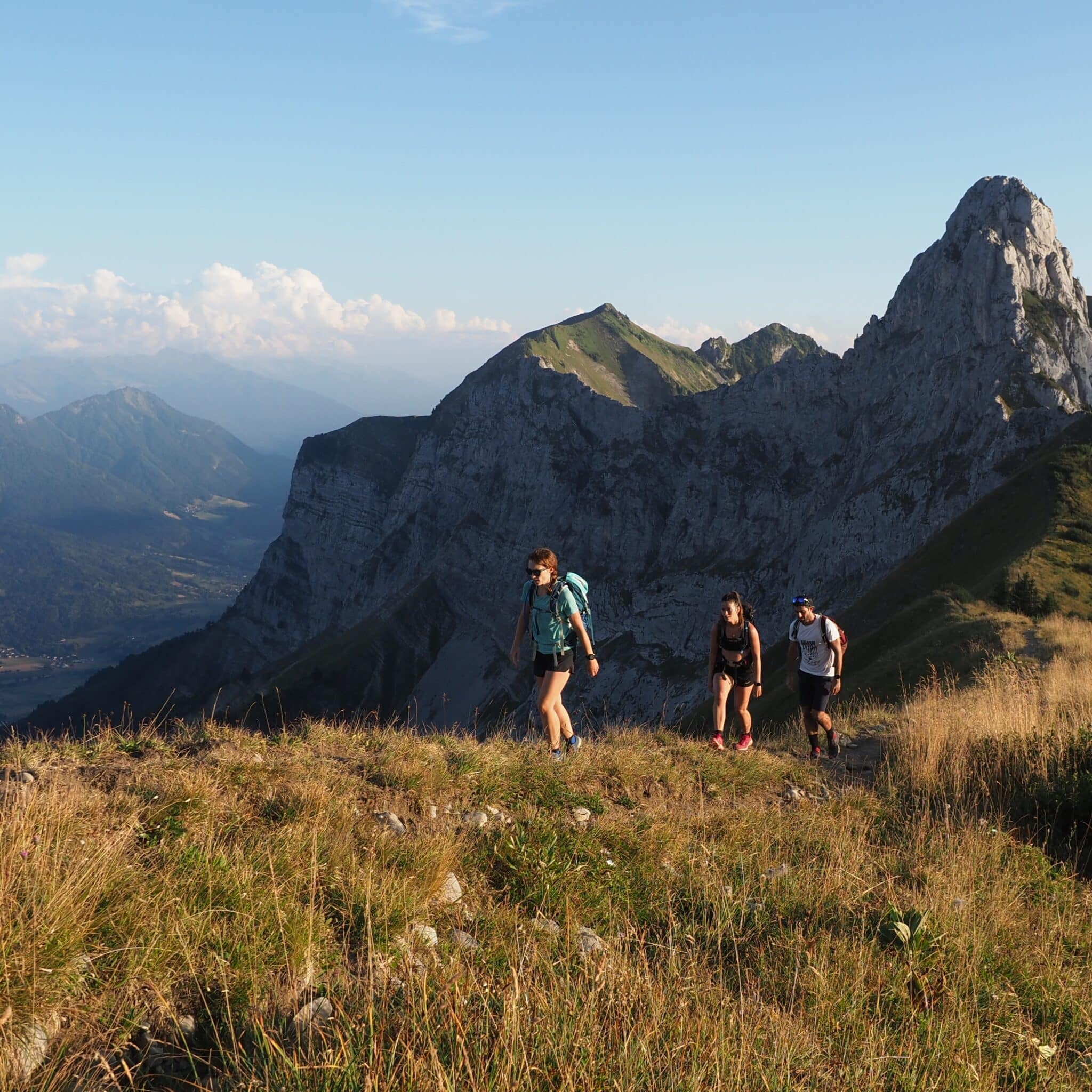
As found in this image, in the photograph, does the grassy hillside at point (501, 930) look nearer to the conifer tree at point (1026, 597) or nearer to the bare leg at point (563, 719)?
the bare leg at point (563, 719)

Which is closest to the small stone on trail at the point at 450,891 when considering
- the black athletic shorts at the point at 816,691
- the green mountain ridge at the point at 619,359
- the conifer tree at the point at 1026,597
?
the black athletic shorts at the point at 816,691

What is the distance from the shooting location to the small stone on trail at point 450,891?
18.8ft

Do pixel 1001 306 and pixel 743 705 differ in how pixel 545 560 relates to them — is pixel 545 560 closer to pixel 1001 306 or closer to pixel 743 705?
pixel 743 705

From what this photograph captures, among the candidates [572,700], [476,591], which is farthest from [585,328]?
[572,700]

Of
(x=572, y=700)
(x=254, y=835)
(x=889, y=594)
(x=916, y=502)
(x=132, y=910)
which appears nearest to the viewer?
(x=132, y=910)

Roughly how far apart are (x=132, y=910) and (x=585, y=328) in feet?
613

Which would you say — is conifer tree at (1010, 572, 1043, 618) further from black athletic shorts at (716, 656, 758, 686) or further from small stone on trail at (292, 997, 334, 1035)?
small stone on trail at (292, 997, 334, 1035)

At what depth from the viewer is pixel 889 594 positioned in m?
51.5

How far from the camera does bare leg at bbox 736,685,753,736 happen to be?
13.5 meters

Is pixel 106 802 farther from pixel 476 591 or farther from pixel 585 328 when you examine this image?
pixel 585 328

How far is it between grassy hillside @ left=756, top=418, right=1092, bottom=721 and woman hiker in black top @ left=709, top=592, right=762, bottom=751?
7787mm

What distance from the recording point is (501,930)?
5.32 meters

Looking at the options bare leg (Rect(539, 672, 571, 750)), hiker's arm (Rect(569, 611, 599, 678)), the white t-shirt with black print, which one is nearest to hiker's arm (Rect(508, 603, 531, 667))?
bare leg (Rect(539, 672, 571, 750))

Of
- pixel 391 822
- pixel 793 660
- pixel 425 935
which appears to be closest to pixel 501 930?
pixel 425 935
